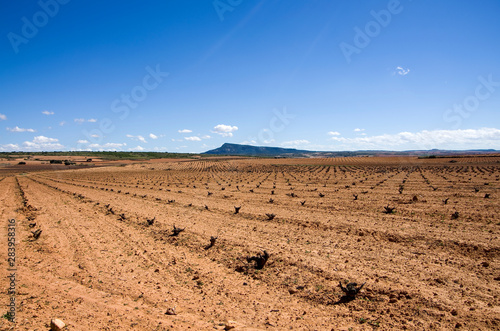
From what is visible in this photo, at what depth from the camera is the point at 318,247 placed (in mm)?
9648

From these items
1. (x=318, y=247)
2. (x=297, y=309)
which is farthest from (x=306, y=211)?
(x=297, y=309)

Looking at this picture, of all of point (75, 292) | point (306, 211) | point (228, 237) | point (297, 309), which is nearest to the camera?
point (297, 309)

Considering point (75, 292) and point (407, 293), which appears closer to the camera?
point (407, 293)

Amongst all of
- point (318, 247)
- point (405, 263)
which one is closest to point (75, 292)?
point (318, 247)

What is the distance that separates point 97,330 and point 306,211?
12.0 meters

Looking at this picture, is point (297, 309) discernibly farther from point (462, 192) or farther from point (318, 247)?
point (462, 192)

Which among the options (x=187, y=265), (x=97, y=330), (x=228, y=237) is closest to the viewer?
(x=97, y=330)

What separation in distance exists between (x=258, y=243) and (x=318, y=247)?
2197 mm

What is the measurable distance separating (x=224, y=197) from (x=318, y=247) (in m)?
13.0

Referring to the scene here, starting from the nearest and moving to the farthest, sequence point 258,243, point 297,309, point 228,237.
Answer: point 297,309 < point 258,243 < point 228,237

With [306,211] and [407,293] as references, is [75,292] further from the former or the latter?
[306,211]

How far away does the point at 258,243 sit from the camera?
1030 cm

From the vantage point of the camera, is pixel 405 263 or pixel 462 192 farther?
pixel 462 192

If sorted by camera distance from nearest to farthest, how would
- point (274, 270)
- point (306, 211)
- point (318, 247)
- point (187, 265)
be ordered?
point (274, 270) → point (187, 265) → point (318, 247) → point (306, 211)
